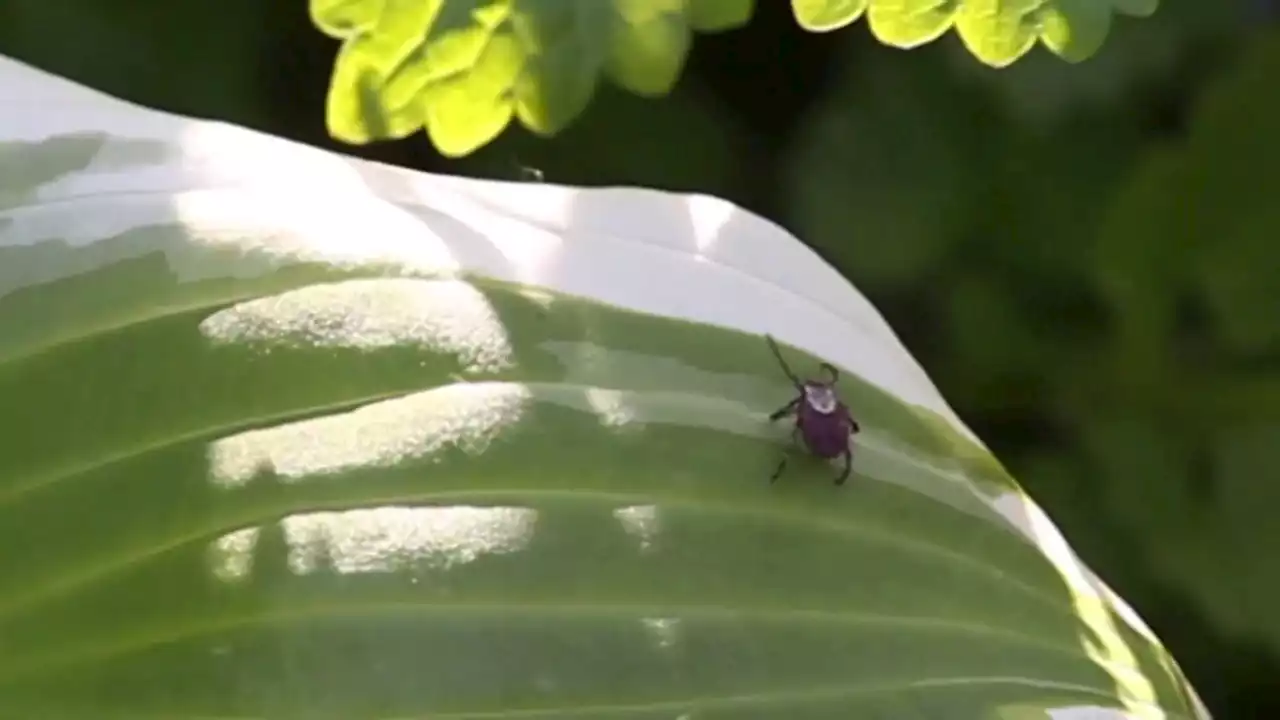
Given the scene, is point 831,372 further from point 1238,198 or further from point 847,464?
point 1238,198

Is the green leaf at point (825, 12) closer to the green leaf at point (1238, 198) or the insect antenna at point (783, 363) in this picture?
the insect antenna at point (783, 363)

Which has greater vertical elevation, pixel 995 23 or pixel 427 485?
pixel 995 23

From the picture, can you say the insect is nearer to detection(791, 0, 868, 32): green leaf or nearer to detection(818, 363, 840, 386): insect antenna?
detection(818, 363, 840, 386): insect antenna

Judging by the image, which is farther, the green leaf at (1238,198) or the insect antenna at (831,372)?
the green leaf at (1238,198)

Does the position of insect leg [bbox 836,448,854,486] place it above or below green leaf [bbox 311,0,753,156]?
below

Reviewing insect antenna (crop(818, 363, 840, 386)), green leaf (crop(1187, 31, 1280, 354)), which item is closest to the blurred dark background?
green leaf (crop(1187, 31, 1280, 354))

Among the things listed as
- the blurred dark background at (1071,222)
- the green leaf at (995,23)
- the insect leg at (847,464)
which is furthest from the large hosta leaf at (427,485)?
the blurred dark background at (1071,222)

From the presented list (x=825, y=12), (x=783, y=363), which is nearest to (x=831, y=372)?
(x=783, y=363)
